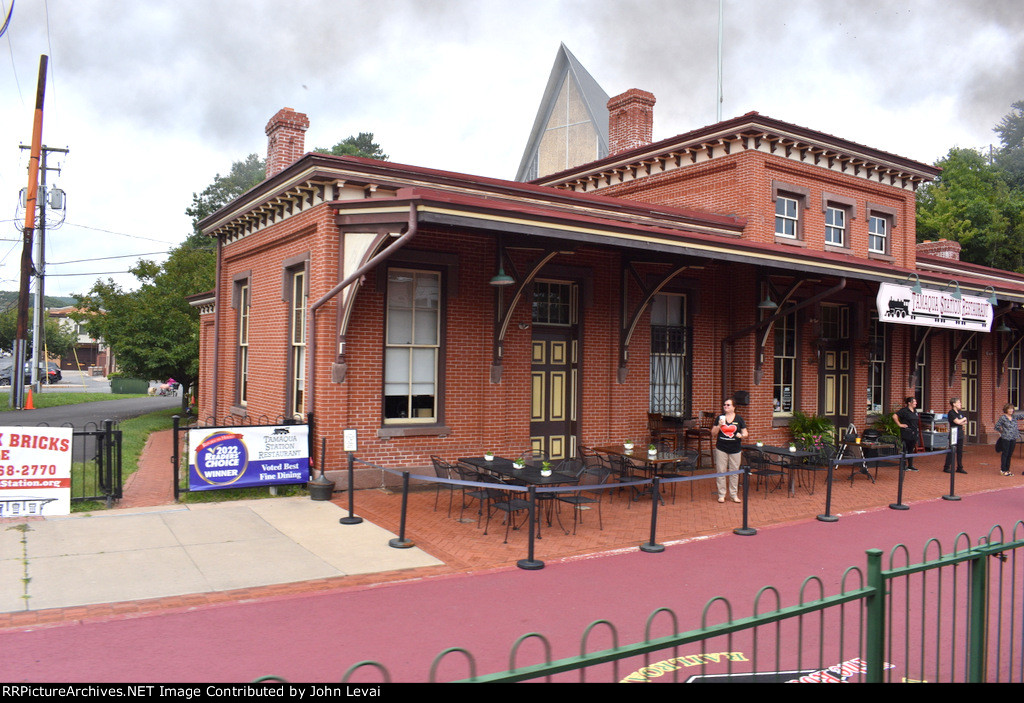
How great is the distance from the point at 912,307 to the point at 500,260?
987 centimetres

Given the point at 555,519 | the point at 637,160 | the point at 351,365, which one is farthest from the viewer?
the point at 637,160

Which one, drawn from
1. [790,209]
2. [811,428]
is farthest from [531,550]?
[790,209]

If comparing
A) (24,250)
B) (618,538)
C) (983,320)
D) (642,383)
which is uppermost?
(24,250)

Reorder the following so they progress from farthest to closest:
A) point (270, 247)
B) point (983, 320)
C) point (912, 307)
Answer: point (983, 320)
point (912, 307)
point (270, 247)

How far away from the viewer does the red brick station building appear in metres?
12.1

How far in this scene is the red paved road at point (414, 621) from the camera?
521cm

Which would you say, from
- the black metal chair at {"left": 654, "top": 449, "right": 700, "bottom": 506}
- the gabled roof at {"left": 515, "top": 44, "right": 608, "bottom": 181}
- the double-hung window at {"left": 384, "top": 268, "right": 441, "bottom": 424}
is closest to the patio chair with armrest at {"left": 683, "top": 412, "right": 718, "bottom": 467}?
the black metal chair at {"left": 654, "top": 449, "right": 700, "bottom": 506}

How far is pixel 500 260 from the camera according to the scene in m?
12.3

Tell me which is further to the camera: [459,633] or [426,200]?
[426,200]

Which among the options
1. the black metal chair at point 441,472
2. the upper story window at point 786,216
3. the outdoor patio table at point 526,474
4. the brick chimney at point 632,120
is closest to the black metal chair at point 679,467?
the outdoor patio table at point 526,474

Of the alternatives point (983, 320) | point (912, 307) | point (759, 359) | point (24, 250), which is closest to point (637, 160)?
point (759, 359)

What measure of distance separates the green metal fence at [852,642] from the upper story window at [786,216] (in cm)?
1173

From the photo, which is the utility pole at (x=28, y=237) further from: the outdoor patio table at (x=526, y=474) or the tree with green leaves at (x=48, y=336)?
the tree with green leaves at (x=48, y=336)

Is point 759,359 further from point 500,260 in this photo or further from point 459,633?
point 459,633
